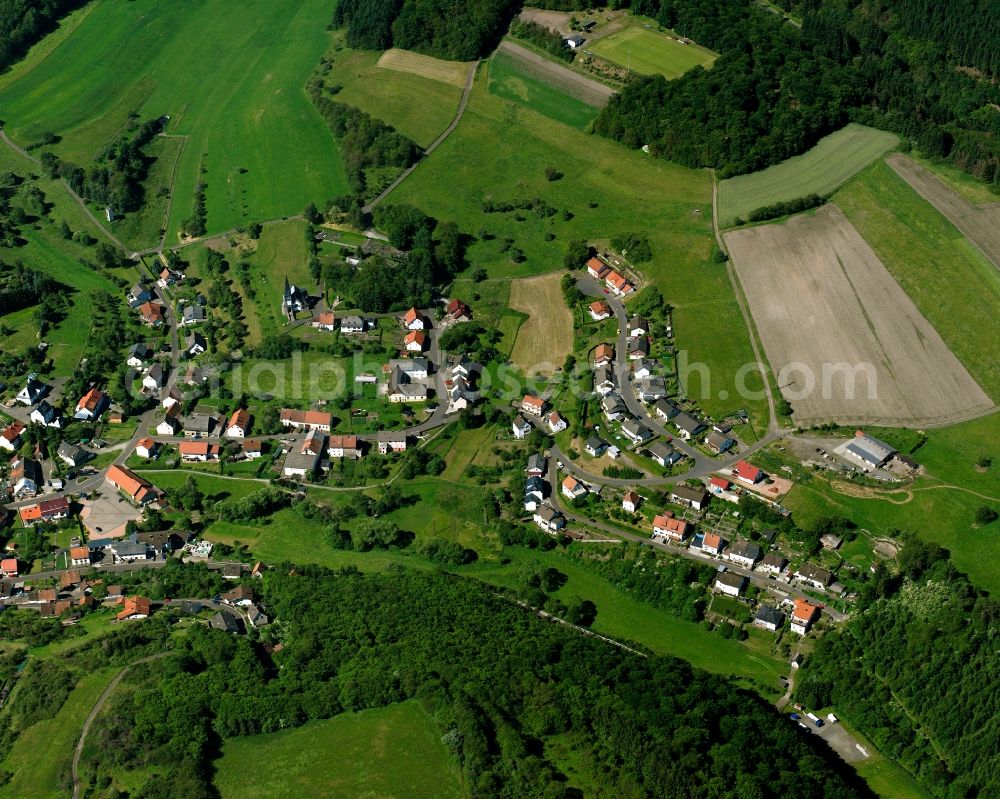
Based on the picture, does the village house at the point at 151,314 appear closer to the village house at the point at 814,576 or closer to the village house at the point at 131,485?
the village house at the point at 131,485

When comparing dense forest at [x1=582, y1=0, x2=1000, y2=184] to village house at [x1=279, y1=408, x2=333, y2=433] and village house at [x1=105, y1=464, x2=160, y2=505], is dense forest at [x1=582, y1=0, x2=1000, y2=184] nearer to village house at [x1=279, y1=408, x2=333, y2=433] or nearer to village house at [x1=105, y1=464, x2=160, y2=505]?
village house at [x1=279, y1=408, x2=333, y2=433]

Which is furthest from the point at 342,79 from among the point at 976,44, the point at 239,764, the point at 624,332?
the point at 239,764

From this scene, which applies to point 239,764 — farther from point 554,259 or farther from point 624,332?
point 554,259

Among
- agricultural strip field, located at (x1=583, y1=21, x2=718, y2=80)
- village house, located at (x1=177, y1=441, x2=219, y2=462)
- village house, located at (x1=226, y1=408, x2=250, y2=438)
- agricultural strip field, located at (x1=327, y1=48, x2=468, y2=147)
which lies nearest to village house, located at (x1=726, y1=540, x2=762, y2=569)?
village house, located at (x1=226, y1=408, x2=250, y2=438)

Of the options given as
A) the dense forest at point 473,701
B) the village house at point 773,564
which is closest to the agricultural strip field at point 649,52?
the village house at point 773,564

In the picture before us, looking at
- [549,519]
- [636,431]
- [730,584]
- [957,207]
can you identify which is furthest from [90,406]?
[957,207]

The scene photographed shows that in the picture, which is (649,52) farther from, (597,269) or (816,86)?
(597,269)
